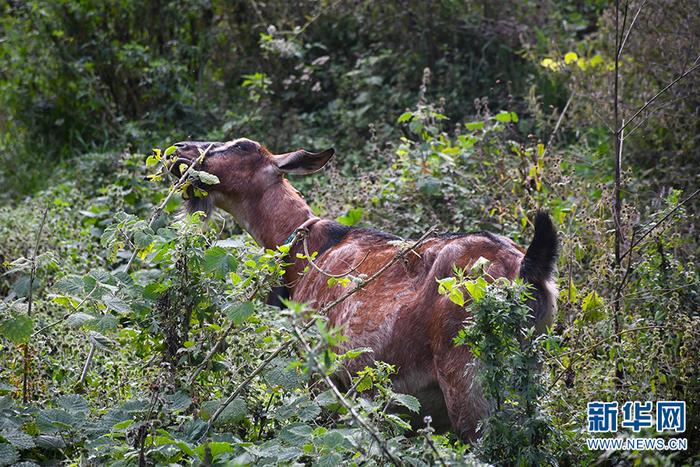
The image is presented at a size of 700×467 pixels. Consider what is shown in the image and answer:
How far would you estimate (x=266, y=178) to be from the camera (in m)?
5.39

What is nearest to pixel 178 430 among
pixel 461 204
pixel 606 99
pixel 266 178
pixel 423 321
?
pixel 423 321

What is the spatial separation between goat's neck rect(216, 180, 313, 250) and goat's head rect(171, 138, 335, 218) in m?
0.02

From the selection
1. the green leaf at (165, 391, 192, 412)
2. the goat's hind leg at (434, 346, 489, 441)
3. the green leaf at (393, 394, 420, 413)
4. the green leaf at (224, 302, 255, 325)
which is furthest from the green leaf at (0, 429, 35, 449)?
the goat's hind leg at (434, 346, 489, 441)

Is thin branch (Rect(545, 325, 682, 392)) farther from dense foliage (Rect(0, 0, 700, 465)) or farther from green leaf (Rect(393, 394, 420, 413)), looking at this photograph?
green leaf (Rect(393, 394, 420, 413))

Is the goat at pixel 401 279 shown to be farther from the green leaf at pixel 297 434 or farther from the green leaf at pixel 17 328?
the green leaf at pixel 17 328

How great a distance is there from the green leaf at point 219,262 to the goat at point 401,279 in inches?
17.6

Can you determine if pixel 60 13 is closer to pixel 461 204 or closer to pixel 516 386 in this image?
pixel 461 204

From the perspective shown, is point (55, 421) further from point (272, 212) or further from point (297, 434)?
point (272, 212)

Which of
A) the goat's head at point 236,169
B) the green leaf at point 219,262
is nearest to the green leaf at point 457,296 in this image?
the green leaf at point 219,262

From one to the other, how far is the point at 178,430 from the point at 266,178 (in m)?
2.03

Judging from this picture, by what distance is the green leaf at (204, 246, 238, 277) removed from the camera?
3.79 metres

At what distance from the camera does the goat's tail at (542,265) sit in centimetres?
382

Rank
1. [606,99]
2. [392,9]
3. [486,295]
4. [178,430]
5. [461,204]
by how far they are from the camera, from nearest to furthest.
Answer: [486,295], [178,430], [461,204], [606,99], [392,9]

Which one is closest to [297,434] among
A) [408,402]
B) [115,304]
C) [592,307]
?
[408,402]
